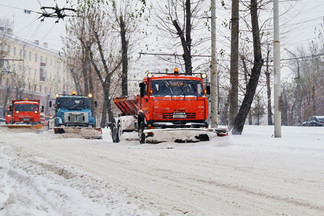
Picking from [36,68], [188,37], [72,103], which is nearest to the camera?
[188,37]

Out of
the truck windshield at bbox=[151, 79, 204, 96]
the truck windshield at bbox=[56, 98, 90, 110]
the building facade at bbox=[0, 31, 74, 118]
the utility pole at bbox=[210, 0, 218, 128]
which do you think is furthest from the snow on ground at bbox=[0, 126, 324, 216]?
the building facade at bbox=[0, 31, 74, 118]

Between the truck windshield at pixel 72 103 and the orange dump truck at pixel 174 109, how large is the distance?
8.62 metres

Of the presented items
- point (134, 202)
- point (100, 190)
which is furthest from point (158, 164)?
point (134, 202)

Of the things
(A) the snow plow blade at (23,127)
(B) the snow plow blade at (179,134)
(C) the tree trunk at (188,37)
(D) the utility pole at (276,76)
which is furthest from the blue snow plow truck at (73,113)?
(D) the utility pole at (276,76)

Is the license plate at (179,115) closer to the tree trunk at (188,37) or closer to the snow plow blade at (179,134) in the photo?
the snow plow blade at (179,134)

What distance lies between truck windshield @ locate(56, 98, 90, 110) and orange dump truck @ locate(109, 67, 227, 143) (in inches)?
339

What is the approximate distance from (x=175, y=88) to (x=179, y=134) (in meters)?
1.94

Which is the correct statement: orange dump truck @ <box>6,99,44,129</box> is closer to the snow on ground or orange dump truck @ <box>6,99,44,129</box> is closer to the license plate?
the license plate

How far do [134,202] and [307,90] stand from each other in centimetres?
6633

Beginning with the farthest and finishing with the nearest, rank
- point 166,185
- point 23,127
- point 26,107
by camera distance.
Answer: point 26,107 → point 23,127 → point 166,185

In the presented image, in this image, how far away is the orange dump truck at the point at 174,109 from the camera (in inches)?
590

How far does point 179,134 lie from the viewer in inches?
588

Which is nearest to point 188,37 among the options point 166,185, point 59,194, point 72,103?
point 72,103

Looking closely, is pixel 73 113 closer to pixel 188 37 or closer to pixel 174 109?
pixel 188 37
